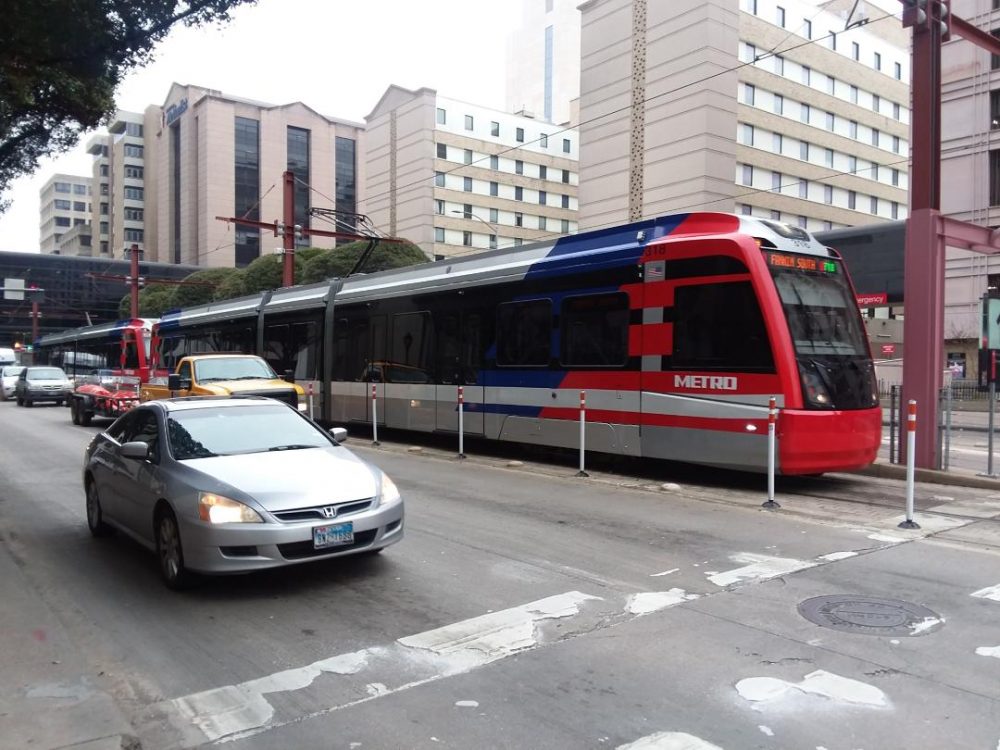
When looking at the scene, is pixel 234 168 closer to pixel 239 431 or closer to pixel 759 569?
pixel 239 431

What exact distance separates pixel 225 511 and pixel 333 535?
0.79 metres

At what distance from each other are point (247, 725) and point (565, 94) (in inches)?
5391

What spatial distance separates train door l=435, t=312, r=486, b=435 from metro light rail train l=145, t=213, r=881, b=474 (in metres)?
0.03

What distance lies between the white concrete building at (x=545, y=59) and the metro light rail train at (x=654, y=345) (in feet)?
397

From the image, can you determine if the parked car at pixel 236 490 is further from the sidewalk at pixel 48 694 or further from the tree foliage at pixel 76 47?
the tree foliage at pixel 76 47

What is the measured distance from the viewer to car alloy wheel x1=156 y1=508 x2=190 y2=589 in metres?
6.01

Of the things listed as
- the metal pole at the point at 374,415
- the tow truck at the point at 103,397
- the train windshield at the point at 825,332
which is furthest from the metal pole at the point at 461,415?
the tow truck at the point at 103,397

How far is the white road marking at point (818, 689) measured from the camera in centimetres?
407

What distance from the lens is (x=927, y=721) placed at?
3814mm

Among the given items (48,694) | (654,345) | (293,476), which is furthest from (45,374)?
(48,694)

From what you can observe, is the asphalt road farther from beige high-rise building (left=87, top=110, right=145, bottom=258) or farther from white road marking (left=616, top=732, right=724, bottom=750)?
beige high-rise building (left=87, top=110, right=145, bottom=258)

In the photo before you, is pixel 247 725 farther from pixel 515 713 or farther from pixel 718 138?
pixel 718 138

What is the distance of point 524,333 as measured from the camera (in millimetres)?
13508

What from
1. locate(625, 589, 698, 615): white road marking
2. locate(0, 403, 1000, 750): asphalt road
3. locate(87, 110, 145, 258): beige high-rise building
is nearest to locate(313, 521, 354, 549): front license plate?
locate(0, 403, 1000, 750): asphalt road
